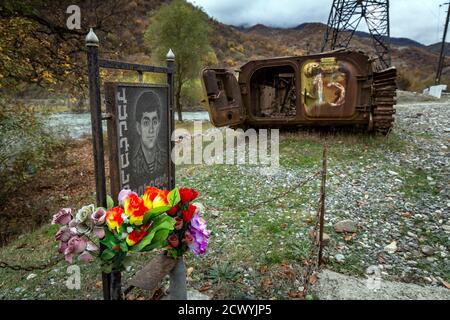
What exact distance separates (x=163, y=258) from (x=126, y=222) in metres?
0.45

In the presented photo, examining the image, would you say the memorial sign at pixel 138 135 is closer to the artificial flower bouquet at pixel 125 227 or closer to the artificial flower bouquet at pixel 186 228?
the artificial flower bouquet at pixel 125 227

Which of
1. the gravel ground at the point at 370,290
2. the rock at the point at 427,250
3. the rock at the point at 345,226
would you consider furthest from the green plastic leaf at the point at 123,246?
the rock at the point at 427,250

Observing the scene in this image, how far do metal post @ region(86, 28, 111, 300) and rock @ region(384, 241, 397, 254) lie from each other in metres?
3.30

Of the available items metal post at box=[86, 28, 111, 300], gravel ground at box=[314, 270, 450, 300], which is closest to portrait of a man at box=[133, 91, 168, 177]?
metal post at box=[86, 28, 111, 300]

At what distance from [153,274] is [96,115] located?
1217 millimetres

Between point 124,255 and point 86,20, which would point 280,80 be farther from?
point 124,255

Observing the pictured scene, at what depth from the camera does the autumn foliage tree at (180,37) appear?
20.9m

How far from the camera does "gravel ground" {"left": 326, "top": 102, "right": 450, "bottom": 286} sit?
357 centimetres

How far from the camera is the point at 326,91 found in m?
7.94

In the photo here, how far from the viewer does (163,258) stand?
2.22 metres

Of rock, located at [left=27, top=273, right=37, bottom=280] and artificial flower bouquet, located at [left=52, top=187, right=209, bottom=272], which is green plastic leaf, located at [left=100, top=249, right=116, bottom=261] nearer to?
artificial flower bouquet, located at [left=52, top=187, right=209, bottom=272]

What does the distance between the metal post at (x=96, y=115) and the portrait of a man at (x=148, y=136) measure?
42cm
